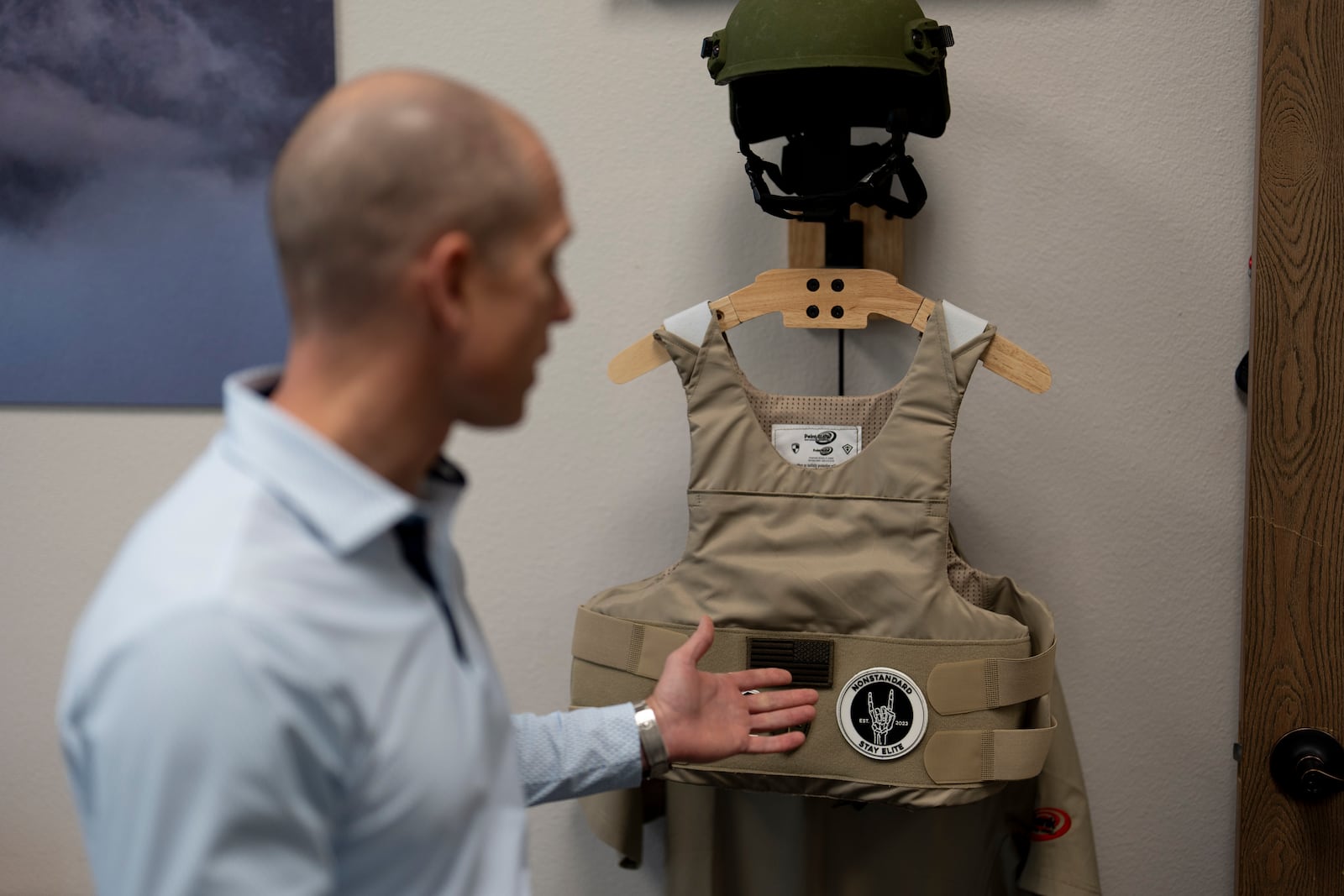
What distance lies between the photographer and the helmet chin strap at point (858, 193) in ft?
4.32

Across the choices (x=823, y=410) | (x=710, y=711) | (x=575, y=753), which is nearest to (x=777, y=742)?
(x=710, y=711)

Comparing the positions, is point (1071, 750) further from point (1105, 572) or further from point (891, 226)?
point (891, 226)

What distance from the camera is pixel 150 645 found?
0.60 metres

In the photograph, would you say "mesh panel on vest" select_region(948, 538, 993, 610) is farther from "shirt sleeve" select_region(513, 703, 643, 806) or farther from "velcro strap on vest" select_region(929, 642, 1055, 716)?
"shirt sleeve" select_region(513, 703, 643, 806)

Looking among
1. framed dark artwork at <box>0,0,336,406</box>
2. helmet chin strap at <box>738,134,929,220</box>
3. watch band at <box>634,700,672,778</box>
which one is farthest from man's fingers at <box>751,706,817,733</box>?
framed dark artwork at <box>0,0,336,406</box>

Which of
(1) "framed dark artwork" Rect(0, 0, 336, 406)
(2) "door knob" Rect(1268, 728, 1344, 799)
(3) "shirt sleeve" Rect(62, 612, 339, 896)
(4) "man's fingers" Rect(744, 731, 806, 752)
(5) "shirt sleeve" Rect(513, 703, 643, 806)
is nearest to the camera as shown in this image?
(3) "shirt sleeve" Rect(62, 612, 339, 896)

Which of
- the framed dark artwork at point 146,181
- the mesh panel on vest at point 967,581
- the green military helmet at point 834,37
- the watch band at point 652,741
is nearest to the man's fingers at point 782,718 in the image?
the watch band at point 652,741

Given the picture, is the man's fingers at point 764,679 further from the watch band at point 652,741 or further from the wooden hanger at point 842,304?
the wooden hanger at point 842,304

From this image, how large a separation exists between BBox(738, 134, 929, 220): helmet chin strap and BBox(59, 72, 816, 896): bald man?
63 centimetres

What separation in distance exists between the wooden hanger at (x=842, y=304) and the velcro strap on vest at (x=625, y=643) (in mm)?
384

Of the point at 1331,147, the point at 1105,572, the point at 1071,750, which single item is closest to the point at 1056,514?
the point at 1105,572

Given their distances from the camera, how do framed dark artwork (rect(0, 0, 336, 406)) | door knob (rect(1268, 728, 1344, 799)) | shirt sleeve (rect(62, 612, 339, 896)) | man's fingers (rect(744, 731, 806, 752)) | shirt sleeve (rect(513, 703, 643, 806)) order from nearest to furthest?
shirt sleeve (rect(62, 612, 339, 896)) → shirt sleeve (rect(513, 703, 643, 806)) → man's fingers (rect(744, 731, 806, 752)) → door knob (rect(1268, 728, 1344, 799)) → framed dark artwork (rect(0, 0, 336, 406))

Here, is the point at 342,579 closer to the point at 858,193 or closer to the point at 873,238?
the point at 858,193

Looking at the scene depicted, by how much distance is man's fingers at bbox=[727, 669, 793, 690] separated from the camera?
1.26 metres
